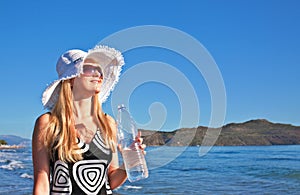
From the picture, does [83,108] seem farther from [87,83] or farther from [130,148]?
[130,148]

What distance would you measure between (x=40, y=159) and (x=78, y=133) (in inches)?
9.7

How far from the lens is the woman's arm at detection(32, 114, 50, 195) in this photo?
2480 millimetres

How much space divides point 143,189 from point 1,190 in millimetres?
4097

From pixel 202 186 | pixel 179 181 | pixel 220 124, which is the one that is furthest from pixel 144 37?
pixel 179 181

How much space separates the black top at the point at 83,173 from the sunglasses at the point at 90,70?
0.37m

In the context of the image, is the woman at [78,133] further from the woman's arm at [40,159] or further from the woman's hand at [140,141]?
the woman's hand at [140,141]

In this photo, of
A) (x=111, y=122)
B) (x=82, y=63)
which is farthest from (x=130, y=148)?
(x=82, y=63)

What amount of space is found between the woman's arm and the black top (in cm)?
4

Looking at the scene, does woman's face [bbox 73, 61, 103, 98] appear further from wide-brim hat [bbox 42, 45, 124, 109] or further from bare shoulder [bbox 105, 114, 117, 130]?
bare shoulder [bbox 105, 114, 117, 130]

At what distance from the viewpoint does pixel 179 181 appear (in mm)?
17359

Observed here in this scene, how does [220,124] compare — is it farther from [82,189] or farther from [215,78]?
[82,189]

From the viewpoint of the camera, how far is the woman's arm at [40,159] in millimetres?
Result: 2480

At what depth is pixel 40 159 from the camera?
98.0 inches

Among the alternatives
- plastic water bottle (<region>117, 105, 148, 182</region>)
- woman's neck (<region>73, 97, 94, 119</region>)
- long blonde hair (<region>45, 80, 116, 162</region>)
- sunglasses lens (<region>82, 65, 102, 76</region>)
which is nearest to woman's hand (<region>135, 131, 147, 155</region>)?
plastic water bottle (<region>117, 105, 148, 182</region>)
